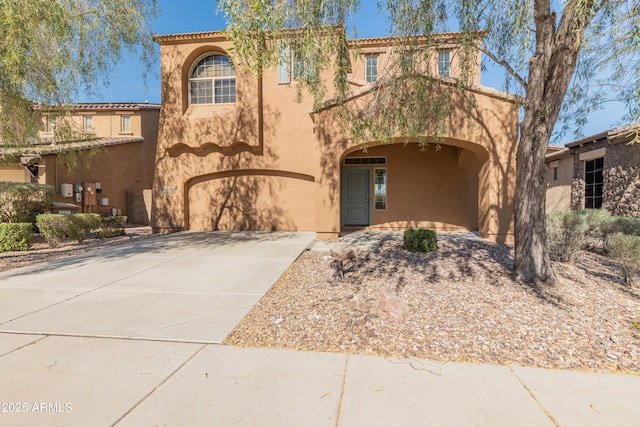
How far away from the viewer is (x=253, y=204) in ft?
39.7

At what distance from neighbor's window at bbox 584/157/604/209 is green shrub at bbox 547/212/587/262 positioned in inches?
173

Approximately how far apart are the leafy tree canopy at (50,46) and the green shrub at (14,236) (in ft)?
8.53

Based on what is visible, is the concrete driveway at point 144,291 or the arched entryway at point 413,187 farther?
the arched entryway at point 413,187

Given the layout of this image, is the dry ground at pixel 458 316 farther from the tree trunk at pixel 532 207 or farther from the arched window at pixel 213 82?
the arched window at pixel 213 82

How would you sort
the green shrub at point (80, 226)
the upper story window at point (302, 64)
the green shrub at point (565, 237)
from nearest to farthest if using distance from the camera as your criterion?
the upper story window at point (302, 64) < the green shrub at point (565, 237) < the green shrub at point (80, 226)

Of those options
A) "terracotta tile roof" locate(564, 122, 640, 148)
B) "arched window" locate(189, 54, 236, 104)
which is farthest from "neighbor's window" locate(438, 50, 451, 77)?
"arched window" locate(189, 54, 236, 104)

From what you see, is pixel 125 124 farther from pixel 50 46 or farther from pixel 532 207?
pixel 532 207

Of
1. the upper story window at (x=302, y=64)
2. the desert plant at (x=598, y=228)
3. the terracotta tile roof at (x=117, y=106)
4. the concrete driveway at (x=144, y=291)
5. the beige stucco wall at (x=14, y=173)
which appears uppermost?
the terracotta tile roof at (x=117, y=106)

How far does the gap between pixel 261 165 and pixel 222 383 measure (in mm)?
9773

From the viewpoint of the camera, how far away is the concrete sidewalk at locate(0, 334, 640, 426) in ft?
7.13

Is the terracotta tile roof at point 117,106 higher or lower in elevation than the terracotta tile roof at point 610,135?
higher

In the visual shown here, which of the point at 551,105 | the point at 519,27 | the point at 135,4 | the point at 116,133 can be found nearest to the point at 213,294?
the point at 551,105

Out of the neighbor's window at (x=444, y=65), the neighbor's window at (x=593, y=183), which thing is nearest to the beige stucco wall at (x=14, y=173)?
the neighbor's window at (x=444, y=65)

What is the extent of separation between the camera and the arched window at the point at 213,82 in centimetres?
1163
